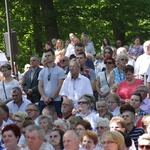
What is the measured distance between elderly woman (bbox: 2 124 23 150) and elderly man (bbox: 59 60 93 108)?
4.04 metres

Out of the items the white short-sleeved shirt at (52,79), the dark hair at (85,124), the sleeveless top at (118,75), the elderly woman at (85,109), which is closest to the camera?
the dark hair at (85,124)

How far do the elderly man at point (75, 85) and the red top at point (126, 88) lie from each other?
70cm

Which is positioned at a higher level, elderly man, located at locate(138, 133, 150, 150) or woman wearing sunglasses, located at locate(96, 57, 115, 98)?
woman wearing sunglasses, located at locate(96, 57, 115, 98)

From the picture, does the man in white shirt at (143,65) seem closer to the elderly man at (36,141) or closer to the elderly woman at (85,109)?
the elderly woman at (85,109)

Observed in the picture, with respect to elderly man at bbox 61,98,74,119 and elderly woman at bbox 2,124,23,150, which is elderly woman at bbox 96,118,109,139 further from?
elderly man at bbox 61,98,74,119

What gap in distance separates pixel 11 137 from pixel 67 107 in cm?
360

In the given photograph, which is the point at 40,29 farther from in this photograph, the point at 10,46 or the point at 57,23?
the point at 10,46

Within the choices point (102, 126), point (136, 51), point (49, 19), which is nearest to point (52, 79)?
point (102, 126)

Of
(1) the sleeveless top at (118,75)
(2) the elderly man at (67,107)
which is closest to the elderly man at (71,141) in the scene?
(2) the elderly man at (67,107)

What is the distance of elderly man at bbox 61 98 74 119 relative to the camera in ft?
52.4

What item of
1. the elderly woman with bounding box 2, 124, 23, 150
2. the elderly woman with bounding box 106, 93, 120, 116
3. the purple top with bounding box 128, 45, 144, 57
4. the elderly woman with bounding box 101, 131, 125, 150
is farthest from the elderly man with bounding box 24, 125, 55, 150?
the purple top with bounding box 128, 45, 144, 57

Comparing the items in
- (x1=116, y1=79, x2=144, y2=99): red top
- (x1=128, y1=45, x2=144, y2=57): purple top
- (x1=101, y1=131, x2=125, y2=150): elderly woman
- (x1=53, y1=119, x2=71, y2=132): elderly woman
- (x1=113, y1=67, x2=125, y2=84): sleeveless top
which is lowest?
(x1=53, y1=119, x2=71, y2=132): elderly woman

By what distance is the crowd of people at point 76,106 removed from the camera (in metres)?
12.4

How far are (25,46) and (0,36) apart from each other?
77.8 inches
